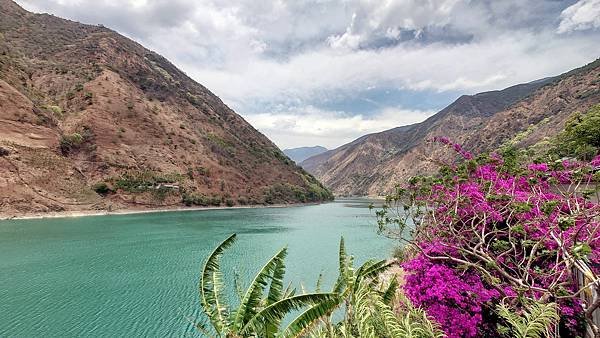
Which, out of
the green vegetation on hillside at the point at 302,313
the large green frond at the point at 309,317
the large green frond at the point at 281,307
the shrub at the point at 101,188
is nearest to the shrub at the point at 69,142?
the shrub at the point at 101,188

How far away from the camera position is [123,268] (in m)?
23.2

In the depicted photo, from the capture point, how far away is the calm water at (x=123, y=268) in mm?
14148

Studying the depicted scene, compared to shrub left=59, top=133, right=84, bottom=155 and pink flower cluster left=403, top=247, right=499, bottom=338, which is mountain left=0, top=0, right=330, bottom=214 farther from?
pink flower cluster left=403, top=247, right=499, bottom=338

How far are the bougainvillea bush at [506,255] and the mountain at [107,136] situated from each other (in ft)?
188

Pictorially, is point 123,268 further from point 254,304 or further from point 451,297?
point 451,297

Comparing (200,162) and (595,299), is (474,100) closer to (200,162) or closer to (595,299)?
→ (200,162)

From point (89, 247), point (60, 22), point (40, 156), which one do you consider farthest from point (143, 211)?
point (60, 22)

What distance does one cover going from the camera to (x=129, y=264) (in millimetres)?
24438

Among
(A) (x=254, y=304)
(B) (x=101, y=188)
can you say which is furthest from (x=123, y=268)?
(B) (x=101, y=188)

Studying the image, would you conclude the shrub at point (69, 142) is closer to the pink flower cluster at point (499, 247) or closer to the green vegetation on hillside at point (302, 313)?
the green vegetation on hillside at point (302, 313)

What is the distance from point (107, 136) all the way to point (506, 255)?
77915mm

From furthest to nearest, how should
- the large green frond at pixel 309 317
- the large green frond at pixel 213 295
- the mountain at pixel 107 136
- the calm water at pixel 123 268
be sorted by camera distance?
1. the mountain at pixel 107 136
2. the calm water at pixel 123 268
3. the large green frond at pixel 213 295
4. the large green frond at pixel 309 317

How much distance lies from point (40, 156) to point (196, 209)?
92.0 feet

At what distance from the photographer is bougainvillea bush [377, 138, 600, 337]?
7.96 m
